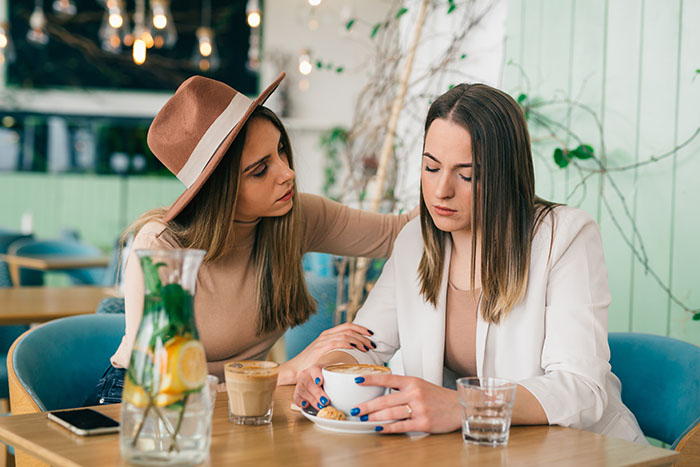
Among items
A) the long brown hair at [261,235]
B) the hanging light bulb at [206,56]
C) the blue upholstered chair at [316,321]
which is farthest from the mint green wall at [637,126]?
the hanging light bulb at [206,56]

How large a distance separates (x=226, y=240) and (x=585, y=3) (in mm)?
1645

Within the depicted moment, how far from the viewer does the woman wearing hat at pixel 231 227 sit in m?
1.74

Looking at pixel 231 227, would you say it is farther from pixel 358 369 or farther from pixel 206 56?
pixel 206 56

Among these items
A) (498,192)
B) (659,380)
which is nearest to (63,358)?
(498,192)

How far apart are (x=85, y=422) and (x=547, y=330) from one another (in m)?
0.92

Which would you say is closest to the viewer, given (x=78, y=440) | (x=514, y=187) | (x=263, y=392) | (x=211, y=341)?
(x=78, y=440)

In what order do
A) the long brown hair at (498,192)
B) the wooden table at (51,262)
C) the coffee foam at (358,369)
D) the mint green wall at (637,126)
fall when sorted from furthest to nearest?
1. the wooden table at (51,262)
2. the mint green wall at (637,126)
3. the long brown hair at (498,192)
4. the coffee foam at (358,369)

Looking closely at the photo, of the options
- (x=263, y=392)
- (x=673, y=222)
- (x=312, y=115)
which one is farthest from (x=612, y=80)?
(x=312, y=115)

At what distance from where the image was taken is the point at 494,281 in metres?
1.58

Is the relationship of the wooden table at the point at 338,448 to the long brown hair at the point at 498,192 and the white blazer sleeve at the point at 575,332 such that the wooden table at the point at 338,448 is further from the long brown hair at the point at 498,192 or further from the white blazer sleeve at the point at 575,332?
the long brown hair at the point at 498,192

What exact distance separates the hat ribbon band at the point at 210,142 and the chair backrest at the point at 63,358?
1.69 ft

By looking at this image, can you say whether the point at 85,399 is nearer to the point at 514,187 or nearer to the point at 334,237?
the point at 334,237

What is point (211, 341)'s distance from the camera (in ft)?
5.90

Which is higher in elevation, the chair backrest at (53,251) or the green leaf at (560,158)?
the green leaf at (560,158)
